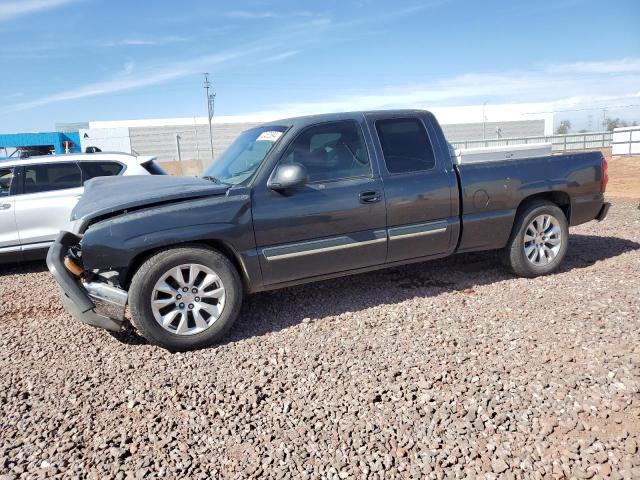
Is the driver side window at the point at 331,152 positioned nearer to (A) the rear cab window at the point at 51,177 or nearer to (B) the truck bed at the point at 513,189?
(B) the truck bed at the point at 513,189

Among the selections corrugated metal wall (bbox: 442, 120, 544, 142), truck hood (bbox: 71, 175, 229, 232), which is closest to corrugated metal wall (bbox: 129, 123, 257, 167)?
corrugated metal wall (bbox: 442, 120, 544, 142)

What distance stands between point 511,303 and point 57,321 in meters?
4.33

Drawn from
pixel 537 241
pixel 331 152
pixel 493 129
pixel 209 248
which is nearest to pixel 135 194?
pixel 209 248

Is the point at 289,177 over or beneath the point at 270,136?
beneath

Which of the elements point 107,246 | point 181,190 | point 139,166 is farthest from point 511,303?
point 139,166

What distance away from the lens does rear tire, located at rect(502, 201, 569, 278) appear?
5.46 metres

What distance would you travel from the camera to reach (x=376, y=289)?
5.40 m

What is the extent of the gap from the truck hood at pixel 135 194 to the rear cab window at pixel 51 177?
8.79ft

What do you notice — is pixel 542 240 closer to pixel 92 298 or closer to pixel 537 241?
pixel 537 241

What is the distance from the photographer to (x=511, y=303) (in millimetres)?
4773

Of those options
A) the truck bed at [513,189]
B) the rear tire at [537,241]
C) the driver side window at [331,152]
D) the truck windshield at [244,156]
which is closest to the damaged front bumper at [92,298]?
the truck windshield at [244,156]

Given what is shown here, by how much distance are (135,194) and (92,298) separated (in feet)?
3.07

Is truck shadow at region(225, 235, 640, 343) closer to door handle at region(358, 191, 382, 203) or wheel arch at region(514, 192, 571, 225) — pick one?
wheel arch at region(514, 192, 571, 225)

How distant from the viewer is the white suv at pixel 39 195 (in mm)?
6945
